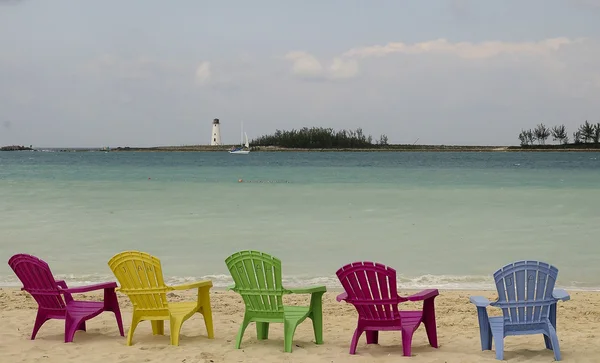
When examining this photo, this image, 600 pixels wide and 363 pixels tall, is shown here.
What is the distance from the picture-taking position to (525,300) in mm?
5082

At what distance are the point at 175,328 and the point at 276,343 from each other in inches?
33.9

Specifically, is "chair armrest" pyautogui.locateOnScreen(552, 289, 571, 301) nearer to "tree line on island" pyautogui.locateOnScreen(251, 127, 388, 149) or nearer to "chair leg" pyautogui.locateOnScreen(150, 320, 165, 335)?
"chair leg" pyautogui.locateOnScreen(150, 320, 165, 335)

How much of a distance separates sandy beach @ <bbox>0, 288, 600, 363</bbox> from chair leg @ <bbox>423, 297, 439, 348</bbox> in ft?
0.23

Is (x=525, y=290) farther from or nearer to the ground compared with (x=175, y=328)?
farther from the ground

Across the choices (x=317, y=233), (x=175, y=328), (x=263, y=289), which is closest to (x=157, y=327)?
(x=175, y=328)

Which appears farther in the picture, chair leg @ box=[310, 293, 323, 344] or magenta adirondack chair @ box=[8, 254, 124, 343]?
magenta adirondack chair @ box=[8, 254, 124, 343]

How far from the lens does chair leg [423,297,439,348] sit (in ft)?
17.8

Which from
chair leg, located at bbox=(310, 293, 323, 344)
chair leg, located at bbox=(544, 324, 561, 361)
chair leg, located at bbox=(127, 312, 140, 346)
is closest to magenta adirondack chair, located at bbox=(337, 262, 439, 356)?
chair leg, located at bbox=(310, 293, 323, 344)

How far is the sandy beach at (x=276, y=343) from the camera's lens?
5312 millimetres

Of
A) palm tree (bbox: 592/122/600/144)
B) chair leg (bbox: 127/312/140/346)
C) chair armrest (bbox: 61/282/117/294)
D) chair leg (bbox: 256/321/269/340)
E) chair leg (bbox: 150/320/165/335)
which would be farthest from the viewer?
palm tree (bbox: 592/122/600/144)

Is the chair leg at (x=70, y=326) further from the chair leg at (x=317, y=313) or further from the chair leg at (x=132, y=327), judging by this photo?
the chair leg at (x=317, y=313)

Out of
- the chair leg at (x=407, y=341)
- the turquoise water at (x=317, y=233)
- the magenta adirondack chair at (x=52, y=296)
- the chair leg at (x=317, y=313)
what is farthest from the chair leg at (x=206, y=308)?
the turquoise water at (x=317, y=233)

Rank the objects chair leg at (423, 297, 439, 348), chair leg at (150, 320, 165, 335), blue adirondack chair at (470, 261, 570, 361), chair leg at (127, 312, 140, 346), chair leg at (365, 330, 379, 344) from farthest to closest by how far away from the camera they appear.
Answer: chair leg at (150, 320, 165, 335) → chair leg at (365, 330, 379, 344) → chair leg at (127, 312, 140, 346) → chair leg at (423, 297, 439, 348) → blue adirondack chair at (470, 261, 570, 361)

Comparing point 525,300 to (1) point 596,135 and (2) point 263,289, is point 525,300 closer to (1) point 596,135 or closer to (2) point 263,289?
(2) point 263,289
